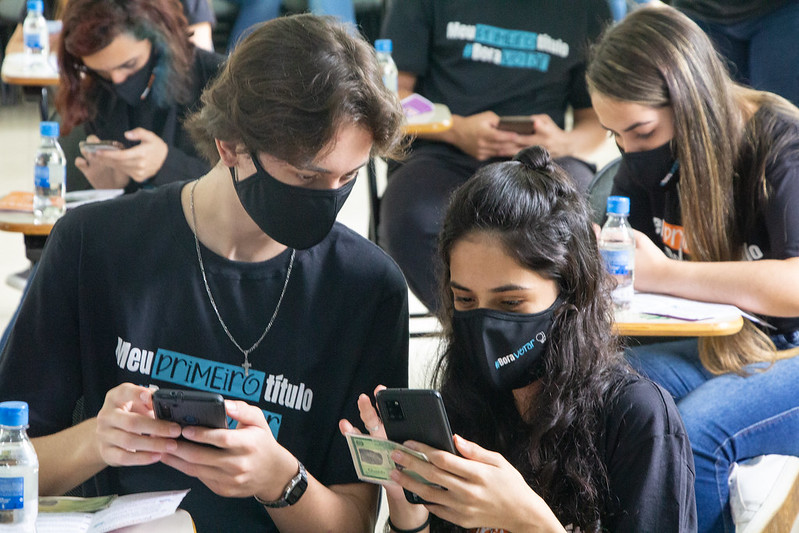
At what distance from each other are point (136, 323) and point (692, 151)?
4.74 ft

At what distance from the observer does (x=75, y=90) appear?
10.4 feet

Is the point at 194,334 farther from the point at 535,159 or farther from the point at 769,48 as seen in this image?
the point at 769,48

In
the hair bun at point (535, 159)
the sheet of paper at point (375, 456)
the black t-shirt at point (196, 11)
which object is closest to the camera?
the sheet of paper at point (375, 456)

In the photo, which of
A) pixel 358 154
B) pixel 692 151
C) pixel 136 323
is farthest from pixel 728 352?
pixel 136 323

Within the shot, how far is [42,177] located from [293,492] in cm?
→ 193

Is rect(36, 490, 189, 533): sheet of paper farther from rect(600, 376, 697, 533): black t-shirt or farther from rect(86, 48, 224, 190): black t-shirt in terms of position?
rect(86, 48, 224, 190): black t-shirt

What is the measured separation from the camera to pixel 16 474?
1.30m

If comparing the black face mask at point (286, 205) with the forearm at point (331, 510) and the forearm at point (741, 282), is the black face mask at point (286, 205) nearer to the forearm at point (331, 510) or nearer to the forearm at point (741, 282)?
the forearm at point (331, 510)

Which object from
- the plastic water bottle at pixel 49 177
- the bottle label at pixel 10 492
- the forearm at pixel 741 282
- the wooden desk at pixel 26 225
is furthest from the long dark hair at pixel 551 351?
the plastic water bottle at pixel 49 177

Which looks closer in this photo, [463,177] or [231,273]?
[231,273]

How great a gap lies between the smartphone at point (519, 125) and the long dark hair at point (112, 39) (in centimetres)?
113

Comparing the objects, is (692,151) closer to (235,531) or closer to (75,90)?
(235,531)

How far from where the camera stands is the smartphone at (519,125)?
141 inches

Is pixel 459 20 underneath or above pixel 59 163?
above
